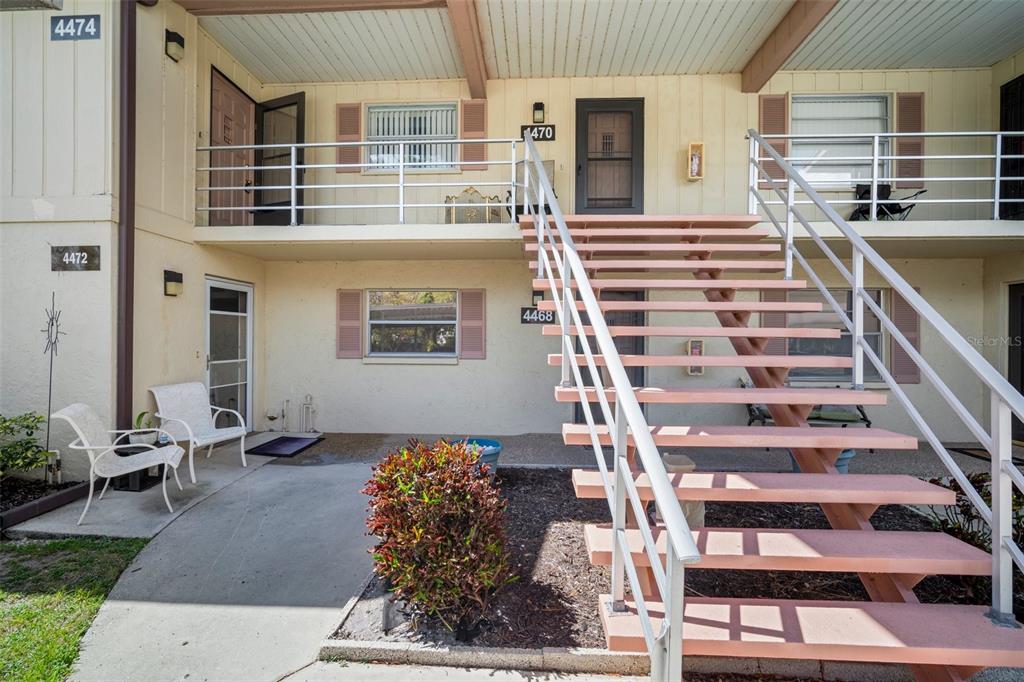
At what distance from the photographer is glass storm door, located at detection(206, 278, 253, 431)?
5.94 m

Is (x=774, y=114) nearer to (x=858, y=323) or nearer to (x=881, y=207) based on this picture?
(x=881, y=207)

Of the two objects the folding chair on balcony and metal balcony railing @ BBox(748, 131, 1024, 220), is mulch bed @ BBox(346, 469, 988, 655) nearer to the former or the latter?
the folding chair on balcony

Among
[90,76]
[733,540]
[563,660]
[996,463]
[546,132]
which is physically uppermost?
[546,132]

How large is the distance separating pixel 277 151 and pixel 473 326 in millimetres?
3986

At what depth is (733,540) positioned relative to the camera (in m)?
2.30

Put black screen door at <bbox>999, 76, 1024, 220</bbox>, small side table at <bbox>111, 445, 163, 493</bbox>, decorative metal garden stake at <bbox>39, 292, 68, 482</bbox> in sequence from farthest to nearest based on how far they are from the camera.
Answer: black screen door at <bbox>999, 76, 1024, 220</bbox>, decorative metal garden stake at <bbox>39, 292, 68, 482</bbox>, small side table at <bbox>111, 445, 163, 493</bbox>

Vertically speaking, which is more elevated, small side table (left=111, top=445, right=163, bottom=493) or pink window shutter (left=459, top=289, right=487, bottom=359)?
pink window shutter (left=459, top=289, right=487, bottom=359)

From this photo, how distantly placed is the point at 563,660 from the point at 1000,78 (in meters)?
9.00

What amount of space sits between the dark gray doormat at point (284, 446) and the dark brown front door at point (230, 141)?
300cm

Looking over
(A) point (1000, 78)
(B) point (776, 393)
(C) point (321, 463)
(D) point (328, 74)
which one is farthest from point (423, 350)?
(A) point (1000, 78)

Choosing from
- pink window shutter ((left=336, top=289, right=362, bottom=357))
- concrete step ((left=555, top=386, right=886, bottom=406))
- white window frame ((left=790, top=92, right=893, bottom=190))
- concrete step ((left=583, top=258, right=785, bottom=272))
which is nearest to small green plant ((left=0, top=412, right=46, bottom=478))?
pink window shutter ((left=336, top=289, right=362, bottom=357))

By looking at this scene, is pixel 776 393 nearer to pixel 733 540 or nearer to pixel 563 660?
pixel 733 540

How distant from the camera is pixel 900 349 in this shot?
6414mm

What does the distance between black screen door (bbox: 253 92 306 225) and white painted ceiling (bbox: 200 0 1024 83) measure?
46 centimetres
